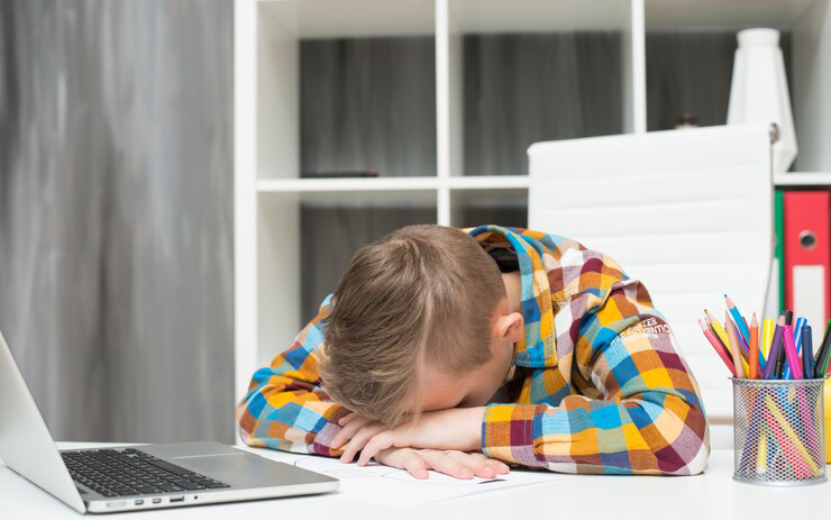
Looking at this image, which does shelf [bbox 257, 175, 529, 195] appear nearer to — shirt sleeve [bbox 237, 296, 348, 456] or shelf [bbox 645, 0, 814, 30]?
shelf [bbox 645, 0, 814, 30]

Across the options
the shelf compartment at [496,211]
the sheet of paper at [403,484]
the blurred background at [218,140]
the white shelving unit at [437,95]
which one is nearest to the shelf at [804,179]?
the white shelving unit at [437,95]

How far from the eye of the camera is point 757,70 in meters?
1.92

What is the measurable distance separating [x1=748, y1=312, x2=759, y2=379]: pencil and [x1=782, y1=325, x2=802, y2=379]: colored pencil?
2 centimetres

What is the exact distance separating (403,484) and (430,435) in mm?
108

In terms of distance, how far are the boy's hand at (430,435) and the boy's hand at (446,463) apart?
0.03ft

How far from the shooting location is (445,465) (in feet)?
2.79

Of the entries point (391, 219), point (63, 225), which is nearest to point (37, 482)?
point (391, 219)

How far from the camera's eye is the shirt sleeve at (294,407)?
3.29ft

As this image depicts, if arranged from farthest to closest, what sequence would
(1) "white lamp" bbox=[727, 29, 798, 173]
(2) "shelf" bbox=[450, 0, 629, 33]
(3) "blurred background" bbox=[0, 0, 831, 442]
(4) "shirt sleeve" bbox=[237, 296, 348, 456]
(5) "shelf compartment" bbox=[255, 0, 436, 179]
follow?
(5) "shelf compartment" bbox=[255, 0, 436, 179], (3) "blurred background" bbox=[0, 0, 831, 442], (2) "shelf" bbox=[450, 0, 629, 33], (1) "white lamp" bbox=[727, 29, 798, 173], (4) "shirt sleeve" bbox=[237, 296, 348, 456]

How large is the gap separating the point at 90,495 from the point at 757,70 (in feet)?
5.46

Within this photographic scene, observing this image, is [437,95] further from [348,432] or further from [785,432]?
[785,432]

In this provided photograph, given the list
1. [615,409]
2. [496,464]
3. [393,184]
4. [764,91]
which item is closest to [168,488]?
[496,464]

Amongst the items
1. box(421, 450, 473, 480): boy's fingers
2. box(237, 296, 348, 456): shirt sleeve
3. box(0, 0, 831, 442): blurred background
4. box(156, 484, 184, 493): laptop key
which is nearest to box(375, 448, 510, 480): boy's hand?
box(421, 450, 473, 480): boy's fingers

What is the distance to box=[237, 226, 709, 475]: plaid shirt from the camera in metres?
0.86
